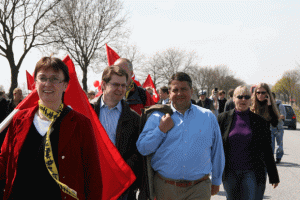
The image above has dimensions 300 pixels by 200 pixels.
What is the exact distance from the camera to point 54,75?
215 centimetres

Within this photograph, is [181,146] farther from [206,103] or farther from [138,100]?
[206,103]

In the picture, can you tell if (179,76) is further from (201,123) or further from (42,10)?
(42,10)

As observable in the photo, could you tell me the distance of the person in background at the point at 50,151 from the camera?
6.46ft

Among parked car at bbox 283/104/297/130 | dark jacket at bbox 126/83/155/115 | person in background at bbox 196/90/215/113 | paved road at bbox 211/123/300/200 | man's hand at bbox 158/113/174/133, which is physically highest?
dark jacket at bbox 126/83/155/115

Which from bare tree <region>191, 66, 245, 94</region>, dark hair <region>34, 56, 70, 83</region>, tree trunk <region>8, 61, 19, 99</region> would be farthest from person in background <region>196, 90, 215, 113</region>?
bare tree <region>191, 66, 245, 94</region>

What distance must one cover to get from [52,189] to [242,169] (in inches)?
101

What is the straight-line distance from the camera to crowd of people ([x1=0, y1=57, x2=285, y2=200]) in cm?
200

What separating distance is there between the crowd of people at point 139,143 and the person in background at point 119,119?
0.03 feet

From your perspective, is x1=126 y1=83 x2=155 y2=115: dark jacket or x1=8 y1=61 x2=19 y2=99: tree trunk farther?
x1=8 y1=61 x2=19 y2=99: tree trunk

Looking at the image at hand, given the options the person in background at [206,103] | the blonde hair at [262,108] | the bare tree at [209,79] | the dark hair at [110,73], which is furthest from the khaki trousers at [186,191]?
the bare tree at [209,79]

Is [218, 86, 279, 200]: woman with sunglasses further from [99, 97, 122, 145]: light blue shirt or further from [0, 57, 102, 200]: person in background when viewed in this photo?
[0, 57, 102, 200]: person in background

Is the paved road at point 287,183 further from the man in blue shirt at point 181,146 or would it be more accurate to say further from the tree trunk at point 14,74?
the tree trunk at point 14,74

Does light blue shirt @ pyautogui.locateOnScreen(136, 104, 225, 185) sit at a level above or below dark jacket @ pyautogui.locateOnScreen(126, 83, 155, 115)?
below

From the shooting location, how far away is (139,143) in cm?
292
